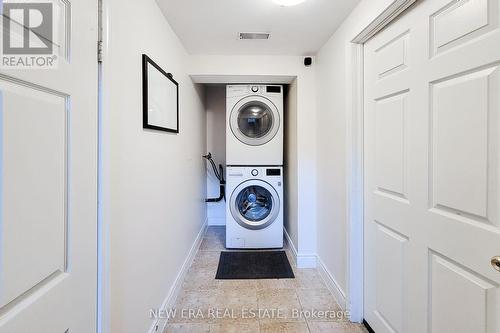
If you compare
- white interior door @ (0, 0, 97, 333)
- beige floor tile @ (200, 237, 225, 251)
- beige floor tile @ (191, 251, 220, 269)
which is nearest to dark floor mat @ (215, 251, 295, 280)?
beige floor tile @ (191, 251, 220, 269)

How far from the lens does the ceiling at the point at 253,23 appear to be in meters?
1.70

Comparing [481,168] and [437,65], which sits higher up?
[437,65]

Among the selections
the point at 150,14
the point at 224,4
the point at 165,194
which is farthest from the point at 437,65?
the point at 165,194

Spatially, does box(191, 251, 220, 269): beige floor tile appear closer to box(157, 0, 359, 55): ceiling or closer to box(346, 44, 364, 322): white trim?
box(346, 44, 364, 322): white trim

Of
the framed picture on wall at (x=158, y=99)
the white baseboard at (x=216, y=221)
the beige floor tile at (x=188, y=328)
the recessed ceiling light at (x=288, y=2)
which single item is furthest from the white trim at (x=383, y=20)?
the white baseboard at (x=216, y=221)

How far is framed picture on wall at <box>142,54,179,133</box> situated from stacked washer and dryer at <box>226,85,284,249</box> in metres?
1.03

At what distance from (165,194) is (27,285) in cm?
116

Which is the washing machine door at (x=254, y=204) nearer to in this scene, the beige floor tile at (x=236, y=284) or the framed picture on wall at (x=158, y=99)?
the beige floor tile at (x=236, y=284)

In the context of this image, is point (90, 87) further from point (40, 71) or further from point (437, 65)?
point (437, 65)

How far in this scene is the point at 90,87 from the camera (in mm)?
908

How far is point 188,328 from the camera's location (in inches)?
67.8

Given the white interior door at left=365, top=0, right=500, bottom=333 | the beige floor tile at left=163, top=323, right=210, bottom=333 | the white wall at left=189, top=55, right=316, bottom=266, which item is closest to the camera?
the white interior door at left=365, top=0, right=500, bottom=333

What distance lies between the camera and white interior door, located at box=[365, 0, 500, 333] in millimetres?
889

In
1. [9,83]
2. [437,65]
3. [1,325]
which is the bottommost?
[1,325]
